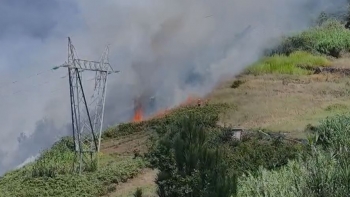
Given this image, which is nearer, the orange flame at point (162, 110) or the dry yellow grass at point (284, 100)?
the dry yellow grass at point (284, 100)

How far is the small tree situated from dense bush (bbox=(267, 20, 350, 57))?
2439 cm

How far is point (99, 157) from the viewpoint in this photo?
23.4 meters

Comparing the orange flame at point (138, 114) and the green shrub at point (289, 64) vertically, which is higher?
the green shrub at point (289, 64)

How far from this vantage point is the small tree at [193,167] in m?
11.3

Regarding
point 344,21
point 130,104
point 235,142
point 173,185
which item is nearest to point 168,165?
point 173,185

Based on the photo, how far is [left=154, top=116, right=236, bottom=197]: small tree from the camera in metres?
11.3

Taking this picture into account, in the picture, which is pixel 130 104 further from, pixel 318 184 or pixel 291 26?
pixel 318 184

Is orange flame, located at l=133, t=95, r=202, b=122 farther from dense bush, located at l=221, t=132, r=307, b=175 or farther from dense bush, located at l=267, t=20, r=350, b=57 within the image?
dense bush, located at l=267, t=20, r=350, b=57

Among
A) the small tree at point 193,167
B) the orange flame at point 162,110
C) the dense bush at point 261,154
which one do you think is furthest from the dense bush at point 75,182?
the small tree at point 193,167

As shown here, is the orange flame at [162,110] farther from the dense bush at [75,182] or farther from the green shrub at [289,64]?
the dense bush at [75,182]

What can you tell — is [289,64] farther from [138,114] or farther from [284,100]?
[138,114]

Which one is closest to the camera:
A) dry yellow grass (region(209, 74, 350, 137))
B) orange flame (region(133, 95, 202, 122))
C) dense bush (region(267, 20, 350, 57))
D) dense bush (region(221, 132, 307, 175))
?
dense bush (region(221, 132, 307, 175))

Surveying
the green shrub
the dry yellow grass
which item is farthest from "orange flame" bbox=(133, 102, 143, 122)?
the green shrub

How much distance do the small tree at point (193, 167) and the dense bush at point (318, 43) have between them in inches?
960
